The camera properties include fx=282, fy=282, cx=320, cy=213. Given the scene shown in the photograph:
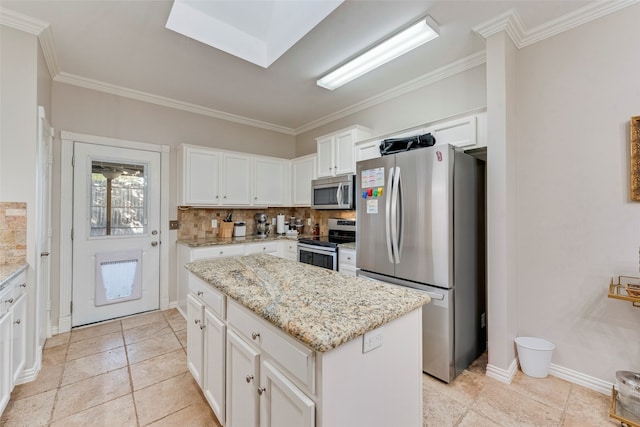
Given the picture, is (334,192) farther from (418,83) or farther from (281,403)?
(281,403)

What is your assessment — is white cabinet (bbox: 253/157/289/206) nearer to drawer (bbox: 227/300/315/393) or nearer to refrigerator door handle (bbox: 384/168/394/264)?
refrigerator door handle (bbox: 384/168/394/264)

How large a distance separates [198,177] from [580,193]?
3817 mm

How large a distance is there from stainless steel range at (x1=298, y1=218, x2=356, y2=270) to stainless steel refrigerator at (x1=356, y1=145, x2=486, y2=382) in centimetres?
68

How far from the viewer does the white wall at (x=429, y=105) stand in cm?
269

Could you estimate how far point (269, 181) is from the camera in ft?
14.2

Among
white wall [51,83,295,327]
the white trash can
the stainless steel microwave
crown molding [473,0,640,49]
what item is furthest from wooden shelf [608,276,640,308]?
white wall [51,83,295,327]

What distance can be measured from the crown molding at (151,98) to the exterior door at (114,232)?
0.65m

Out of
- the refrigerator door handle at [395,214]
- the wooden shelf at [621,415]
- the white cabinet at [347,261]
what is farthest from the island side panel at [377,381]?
the white cabinet at [347,261]

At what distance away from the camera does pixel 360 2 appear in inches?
77.3

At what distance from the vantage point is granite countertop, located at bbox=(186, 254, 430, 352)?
0.98 meters

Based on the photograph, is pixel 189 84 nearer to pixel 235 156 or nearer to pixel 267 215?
pixel 235 156

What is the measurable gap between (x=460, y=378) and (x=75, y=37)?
13.7 feet

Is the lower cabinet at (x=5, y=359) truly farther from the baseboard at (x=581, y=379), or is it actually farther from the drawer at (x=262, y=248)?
the baseboard at (x=581, y=379)

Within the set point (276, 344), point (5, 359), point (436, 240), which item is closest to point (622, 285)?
point (436, 240)
